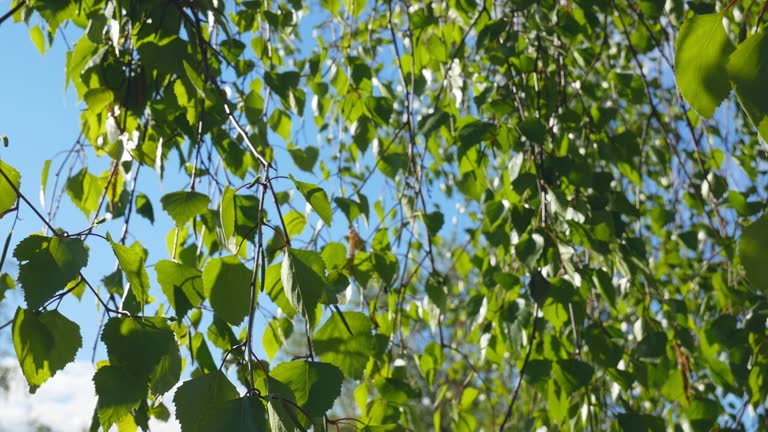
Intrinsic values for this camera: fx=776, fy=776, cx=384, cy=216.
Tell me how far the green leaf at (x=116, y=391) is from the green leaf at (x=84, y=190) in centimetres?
55

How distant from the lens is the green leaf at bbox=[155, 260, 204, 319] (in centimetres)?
68

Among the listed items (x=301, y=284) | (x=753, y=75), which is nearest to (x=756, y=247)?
(x=753, y=75)

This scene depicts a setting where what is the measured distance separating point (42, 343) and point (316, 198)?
0.71 feet

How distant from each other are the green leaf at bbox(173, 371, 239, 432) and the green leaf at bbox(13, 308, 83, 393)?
0.38 ft

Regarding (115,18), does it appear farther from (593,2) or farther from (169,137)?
(593,2)

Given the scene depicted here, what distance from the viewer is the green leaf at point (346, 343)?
0.65 metres

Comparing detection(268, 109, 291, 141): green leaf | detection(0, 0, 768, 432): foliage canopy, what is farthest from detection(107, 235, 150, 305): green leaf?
detection(268, 109, 291, 141): green leaf

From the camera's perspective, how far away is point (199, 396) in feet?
1.59

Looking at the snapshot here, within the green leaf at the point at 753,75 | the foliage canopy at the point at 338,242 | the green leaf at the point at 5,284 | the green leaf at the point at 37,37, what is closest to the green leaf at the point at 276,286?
the foliage canopy at the point at 338,242

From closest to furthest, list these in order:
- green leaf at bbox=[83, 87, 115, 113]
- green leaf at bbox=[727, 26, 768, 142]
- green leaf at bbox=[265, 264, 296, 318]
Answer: green leaf at bbox=[727, 26, 768, 142]
green leaf at bbox=[265, 264, 296, 318]
green leaf at bbox=[83, 87, 115, 113]

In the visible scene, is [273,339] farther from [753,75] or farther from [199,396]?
[753,75]

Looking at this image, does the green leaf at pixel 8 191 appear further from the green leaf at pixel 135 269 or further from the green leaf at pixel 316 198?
the green leaf at pixel 316 198

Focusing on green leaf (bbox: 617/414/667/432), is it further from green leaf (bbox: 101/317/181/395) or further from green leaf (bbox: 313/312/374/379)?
green leaf (bbox: 101/317/181/395)

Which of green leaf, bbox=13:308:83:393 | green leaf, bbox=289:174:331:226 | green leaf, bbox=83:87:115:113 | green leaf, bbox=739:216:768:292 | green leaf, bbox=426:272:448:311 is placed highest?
green leaf, bbox=83:87:115:113
